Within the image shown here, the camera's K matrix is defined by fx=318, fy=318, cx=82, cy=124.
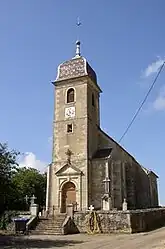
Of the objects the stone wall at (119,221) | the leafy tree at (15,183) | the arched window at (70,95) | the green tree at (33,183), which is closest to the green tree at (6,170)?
the leafy tree at (15,183)

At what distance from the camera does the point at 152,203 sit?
40.2m

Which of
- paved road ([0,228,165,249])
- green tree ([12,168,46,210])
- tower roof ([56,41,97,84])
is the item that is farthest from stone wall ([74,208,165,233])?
green tree ([12,168,46,210])

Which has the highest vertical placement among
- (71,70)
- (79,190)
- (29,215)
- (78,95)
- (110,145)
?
(71,70)

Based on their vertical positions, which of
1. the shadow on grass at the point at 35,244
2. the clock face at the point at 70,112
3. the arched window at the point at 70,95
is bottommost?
the shadow on grass at the point at 35,244

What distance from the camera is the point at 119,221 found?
2223 cm

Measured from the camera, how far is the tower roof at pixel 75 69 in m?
33.3

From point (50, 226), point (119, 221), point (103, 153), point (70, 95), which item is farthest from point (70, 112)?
point (119, 221)

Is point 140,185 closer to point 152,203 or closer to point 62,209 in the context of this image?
point 152,203

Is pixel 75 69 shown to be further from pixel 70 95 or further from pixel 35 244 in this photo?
pixel 35 244

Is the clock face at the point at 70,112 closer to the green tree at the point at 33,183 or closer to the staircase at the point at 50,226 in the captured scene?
the staircase at the point at 50,226

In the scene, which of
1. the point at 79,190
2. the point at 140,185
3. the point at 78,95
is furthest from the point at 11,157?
the point at 140,185

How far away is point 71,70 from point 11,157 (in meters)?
16.8

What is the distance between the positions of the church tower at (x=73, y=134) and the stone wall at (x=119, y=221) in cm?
459

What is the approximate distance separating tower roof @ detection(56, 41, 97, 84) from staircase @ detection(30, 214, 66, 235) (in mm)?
14769
